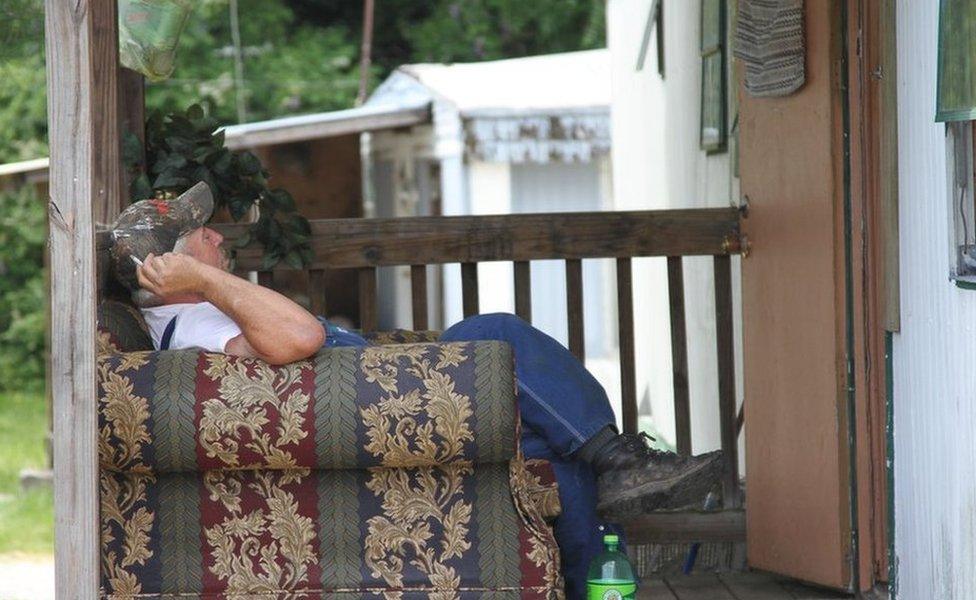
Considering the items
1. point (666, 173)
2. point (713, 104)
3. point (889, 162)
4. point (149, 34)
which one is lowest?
point (889, 162)

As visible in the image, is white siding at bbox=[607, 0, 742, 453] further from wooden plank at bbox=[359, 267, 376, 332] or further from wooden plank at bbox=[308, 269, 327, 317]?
wooden plank at bbox=[308, 269, 327, 317]

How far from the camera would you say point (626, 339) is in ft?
15.3

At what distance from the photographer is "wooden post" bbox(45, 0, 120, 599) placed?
2779 mm

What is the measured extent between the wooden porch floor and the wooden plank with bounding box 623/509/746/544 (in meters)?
0.11

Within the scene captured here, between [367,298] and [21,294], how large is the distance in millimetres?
9992

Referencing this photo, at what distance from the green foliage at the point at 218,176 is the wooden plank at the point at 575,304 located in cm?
77

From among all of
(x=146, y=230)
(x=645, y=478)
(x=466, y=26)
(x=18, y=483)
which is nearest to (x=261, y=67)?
(x=466, y=26)

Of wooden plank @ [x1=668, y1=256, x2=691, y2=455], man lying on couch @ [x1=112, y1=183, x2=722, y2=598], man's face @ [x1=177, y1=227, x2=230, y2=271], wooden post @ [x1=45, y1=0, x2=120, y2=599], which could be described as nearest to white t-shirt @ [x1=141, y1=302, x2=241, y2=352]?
man lying on couch @ [x1=112, y1=183, x2=722, y2=598]

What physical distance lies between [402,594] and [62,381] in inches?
33.5

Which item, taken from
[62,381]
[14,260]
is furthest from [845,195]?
[14,260]

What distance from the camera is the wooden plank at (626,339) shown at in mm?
4617

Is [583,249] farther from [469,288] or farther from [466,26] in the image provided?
[466,26]

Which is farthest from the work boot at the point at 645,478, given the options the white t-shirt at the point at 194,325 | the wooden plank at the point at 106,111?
the wooden plank at the point at 106,111

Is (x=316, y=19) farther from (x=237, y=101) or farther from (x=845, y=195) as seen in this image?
(x=845, y=195)
